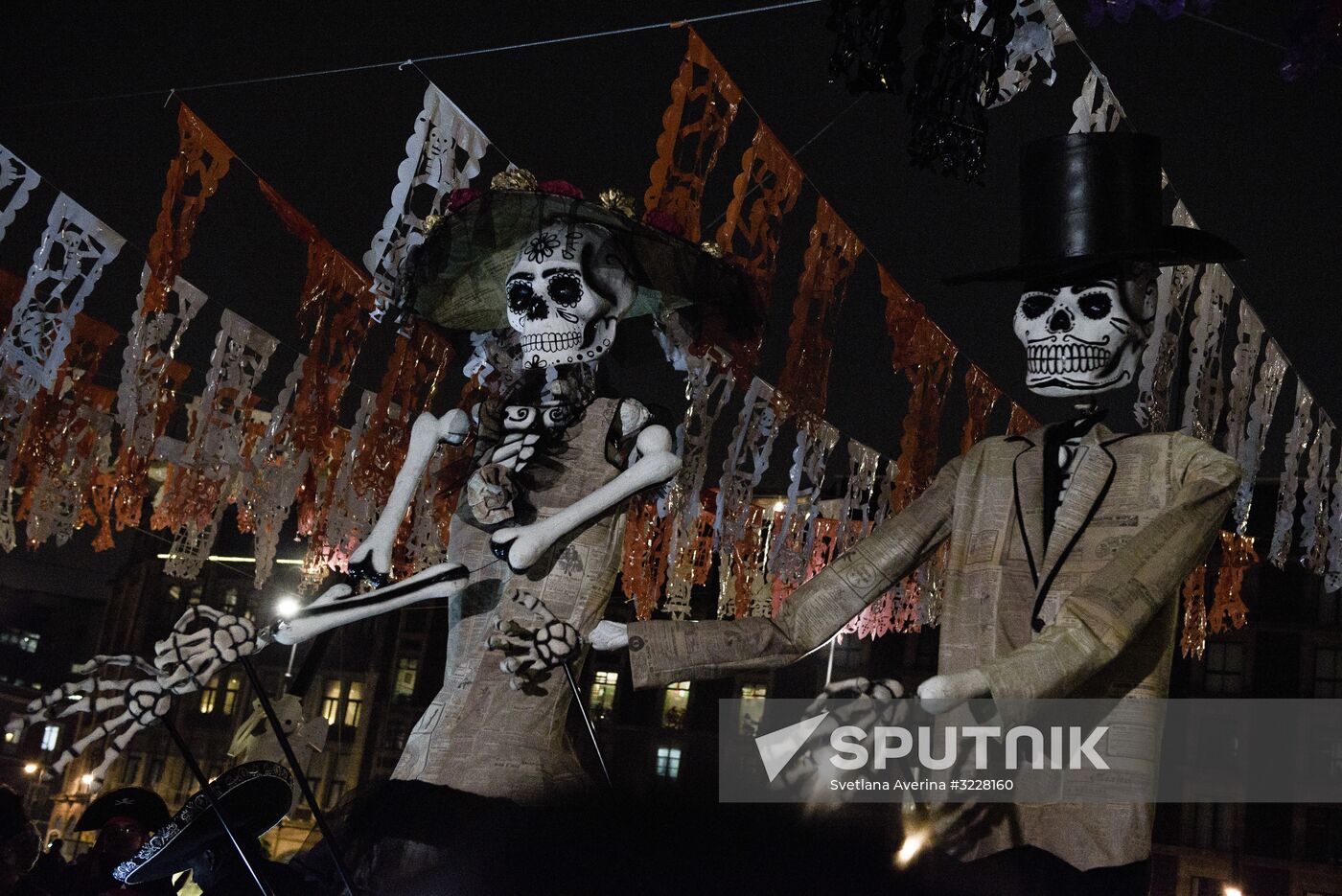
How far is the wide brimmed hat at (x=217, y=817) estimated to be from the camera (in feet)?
9.75

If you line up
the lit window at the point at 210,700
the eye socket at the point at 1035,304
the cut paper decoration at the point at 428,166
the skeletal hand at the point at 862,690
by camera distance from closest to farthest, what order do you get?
the skeletal hand at the point at 862,690 → the eye socket at the point at 1035,304 → the cut paper decoration at the point at 428,166 → the lit window at the point at 210,700

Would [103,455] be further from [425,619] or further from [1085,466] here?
[425,619]

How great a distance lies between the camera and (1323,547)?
8336mm

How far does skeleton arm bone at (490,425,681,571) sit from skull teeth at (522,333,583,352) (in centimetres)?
34

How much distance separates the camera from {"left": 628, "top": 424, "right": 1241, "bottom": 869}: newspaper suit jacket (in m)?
2.56

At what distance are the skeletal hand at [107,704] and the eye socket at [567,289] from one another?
146 centimetres

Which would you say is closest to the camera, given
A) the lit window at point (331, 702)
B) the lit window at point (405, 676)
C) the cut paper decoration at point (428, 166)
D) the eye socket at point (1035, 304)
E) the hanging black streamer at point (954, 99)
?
the eye socket at point (1035, 304)

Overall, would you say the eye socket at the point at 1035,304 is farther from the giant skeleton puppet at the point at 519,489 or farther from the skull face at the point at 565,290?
the skull face at the point at 565,290

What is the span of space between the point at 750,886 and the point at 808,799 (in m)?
0.27

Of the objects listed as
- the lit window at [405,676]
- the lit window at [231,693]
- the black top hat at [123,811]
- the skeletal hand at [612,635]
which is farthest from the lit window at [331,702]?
the skeletal hand at [612,635]

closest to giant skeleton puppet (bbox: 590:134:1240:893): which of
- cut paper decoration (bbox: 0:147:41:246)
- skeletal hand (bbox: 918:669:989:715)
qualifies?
skeletal hand (bbox: 918:669:989:715)

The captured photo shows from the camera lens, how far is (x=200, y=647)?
2.75 meters

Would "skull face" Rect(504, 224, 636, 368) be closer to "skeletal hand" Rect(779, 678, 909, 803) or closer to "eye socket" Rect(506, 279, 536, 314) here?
"eye socket" Rect(506, 279, 536, 314)

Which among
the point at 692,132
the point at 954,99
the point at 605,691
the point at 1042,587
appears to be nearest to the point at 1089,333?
the point at 1042,587
